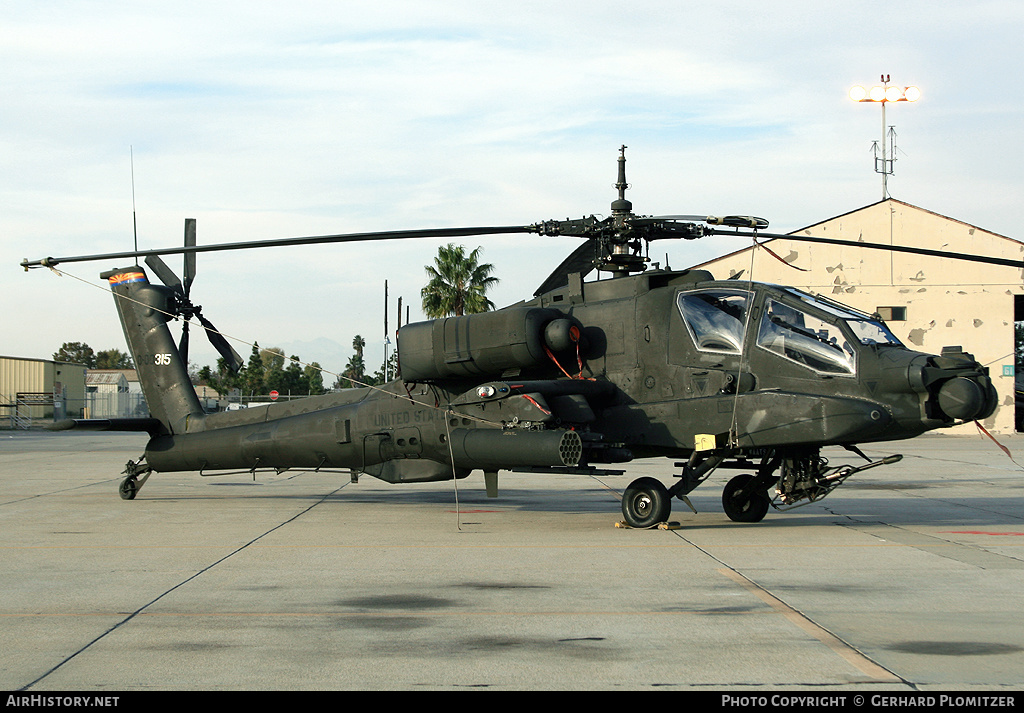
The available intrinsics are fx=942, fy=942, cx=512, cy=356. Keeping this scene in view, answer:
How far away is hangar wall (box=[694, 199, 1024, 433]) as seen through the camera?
3909cm

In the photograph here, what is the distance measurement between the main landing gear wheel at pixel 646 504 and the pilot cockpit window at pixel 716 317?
71.8 inches

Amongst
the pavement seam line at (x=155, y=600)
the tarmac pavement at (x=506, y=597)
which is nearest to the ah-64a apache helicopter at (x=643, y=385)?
the tarmac pavement at (x=506, y=597)

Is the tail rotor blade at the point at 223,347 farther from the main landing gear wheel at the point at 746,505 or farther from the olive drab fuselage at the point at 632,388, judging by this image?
the main landing gear wheel at the point at 746,505

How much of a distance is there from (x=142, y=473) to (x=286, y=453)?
9.24ft

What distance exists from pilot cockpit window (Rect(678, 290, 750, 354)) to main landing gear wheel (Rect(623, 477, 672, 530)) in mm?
1825

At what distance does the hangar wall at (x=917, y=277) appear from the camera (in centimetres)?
3909

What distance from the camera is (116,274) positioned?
16000 millimetres

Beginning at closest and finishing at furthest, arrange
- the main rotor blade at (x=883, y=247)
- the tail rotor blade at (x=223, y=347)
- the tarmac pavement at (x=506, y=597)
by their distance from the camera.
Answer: the tarmac pavement at (x=506, y=597), the main rotor blade at (x=883, y=247), the tail rotor blade at (x=223, y=347)

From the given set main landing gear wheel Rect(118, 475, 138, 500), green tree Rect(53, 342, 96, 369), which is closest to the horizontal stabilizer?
main landing gear wheel Rect(118, 475, 138, 500)

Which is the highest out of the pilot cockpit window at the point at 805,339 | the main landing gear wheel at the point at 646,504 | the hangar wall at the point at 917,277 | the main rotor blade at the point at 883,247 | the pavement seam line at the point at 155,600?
the hangar wall at the point at 917,277

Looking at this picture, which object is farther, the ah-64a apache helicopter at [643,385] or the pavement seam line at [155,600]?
the ah-64a apache helicopter at [643,385]

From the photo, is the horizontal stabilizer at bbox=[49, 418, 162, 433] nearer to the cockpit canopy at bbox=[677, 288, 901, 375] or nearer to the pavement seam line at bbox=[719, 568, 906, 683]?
the cockpit canopy at bbox=[677, 288, 901, 375]

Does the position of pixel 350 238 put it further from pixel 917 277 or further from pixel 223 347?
pixel 917 277
